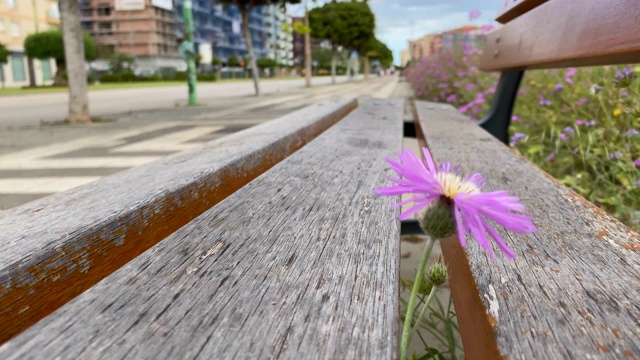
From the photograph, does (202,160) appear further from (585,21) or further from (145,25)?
(145,25)

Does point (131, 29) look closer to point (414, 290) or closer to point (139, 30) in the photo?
point (139, 30)

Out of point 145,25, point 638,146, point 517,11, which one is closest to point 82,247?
point 517,11

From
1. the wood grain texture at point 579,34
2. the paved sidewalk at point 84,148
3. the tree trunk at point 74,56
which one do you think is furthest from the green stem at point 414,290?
the tree trunk at point 74,56

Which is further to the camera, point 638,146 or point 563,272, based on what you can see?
point 638,146

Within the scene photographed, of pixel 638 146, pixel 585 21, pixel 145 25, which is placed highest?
pixel 145 25

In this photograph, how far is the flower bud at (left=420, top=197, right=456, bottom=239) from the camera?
47 centimetres

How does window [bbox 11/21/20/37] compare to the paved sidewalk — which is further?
window [bbox 11/21/20/37]

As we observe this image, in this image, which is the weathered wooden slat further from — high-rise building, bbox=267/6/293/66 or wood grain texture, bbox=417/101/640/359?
high-rise building, bbox=267/6/293/66

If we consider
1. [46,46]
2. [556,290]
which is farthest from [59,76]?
[556,290]

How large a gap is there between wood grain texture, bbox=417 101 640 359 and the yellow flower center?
0.13 metres

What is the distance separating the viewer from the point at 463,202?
43cm

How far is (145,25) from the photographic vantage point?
71.8m

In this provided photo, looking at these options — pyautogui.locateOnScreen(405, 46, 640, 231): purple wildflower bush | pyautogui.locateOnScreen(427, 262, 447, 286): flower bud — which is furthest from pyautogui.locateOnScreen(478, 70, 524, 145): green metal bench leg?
pyautogui.locateOnScreen(427, 262, 447, 286): flower bud

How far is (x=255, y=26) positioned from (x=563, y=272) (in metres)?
100.0
